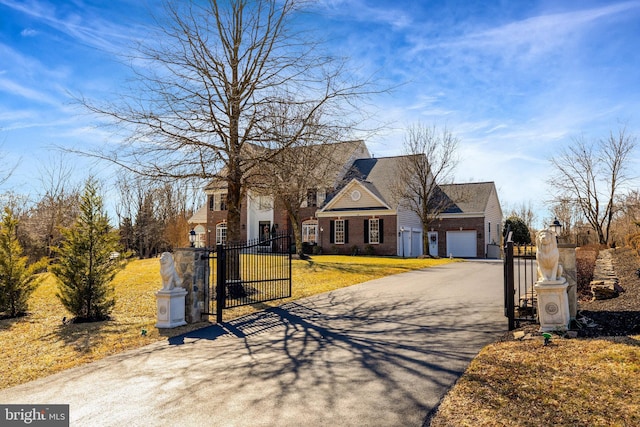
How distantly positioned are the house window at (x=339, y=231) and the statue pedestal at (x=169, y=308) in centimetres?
2360

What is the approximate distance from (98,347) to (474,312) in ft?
23.5

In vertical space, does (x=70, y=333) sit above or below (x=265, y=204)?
below

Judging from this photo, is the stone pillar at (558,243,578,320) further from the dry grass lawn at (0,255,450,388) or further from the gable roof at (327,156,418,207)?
the gable roof at (327,156,418,207)

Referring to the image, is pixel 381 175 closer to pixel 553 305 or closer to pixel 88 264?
pixel 88 264

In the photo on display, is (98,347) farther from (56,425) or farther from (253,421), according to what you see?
(253,421)

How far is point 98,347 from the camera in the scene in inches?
288

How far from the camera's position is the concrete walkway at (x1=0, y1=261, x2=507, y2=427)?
14.1ft

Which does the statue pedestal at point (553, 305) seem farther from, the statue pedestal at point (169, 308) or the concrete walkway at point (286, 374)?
the statue pedestal at point (169, 308)

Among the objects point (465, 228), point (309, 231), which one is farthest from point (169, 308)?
point (465, 228)

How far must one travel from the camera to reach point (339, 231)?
32.1 metres

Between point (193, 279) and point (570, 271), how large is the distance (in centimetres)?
694

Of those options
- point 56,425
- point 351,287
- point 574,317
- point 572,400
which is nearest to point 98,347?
point 56,425

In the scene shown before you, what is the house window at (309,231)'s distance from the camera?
33.4m

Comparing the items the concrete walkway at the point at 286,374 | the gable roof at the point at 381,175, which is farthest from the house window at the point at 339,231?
the concrete walkway at the point at 286,374
